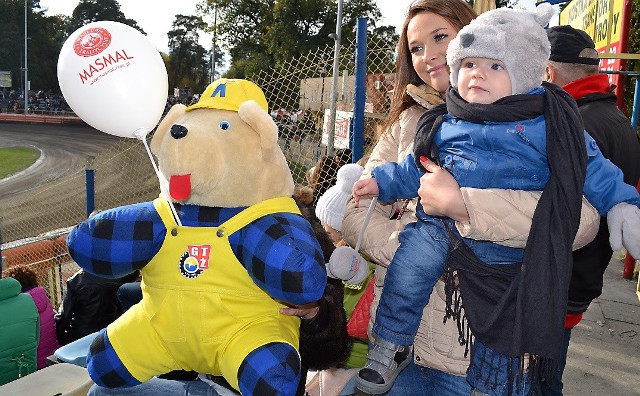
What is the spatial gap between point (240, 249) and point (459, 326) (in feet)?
2.24

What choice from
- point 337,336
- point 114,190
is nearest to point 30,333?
point 337,336

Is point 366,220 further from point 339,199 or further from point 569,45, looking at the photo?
point 569,45

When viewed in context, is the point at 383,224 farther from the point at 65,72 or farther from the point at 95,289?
the point at 95,289

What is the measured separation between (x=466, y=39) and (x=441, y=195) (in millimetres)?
456

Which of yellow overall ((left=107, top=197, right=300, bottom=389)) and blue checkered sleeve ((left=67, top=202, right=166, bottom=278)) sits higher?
blue checkered sleeve ((left=67, top=202, right=166, bottom=278))

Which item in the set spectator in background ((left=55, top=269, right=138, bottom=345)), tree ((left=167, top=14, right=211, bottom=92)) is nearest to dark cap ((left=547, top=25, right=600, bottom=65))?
spectator in background ((left=55, top=269, right=138, bottom=345))

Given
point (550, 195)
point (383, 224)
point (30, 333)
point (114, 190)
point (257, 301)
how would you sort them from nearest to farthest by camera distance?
point (550, 195) → point (257, 301) → point (383, 224) → point (30, 333) → point (114, 190)

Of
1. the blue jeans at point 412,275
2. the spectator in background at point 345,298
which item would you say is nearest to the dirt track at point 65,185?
the spectator in background at point 345,298

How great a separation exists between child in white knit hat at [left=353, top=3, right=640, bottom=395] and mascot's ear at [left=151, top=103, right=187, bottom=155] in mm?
728

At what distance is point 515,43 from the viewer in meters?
1.61

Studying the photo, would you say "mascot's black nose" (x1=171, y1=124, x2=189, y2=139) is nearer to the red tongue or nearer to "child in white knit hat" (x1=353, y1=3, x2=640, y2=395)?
the red tongue

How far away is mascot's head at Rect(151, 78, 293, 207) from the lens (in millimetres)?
1594

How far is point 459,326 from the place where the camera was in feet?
5.64

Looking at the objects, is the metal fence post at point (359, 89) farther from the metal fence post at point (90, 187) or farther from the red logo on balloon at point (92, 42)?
the metal fence post at point (90, 187)
